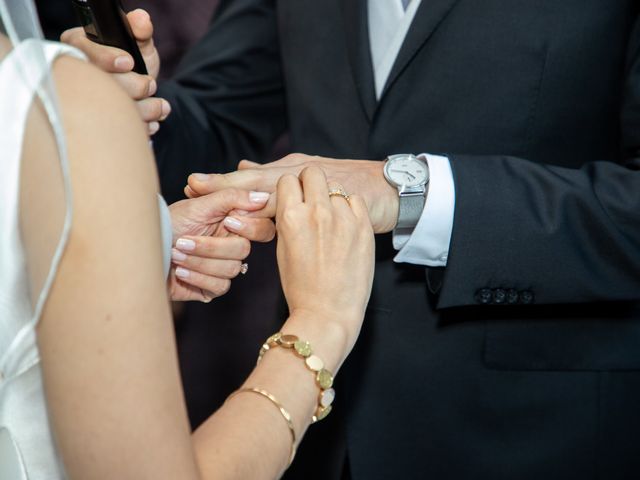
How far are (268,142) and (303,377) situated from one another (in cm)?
86

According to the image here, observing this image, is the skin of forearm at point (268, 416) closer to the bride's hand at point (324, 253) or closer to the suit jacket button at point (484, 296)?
the bride's hand at point (324, 253)

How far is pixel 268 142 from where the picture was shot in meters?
1.59

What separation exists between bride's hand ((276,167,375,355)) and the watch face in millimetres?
143

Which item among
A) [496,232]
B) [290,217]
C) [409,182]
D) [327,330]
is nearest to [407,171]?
[409,182]

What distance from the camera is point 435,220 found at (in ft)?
3.56

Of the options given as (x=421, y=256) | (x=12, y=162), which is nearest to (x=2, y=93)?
(x=12, y=162)

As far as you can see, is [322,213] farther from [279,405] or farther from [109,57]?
[109,57]

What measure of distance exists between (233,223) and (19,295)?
425 millimetres

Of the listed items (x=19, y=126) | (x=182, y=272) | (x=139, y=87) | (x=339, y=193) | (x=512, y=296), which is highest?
(x=19, y=126)

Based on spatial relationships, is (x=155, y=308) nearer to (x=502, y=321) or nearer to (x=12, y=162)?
(x=12, y=162)

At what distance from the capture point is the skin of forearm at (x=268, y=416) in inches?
28.1

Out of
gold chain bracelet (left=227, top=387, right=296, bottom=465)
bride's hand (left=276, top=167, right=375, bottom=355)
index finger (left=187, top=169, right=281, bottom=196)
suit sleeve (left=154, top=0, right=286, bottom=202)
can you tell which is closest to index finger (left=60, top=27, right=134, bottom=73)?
index finger (left=187, top=169, right=281, bottom=196)

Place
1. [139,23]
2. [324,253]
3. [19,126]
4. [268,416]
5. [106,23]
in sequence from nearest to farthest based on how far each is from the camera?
[19,126] < [268,416] < [324,253] < [106,23] < [139,23]

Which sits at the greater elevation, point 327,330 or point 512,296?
point 327,330
